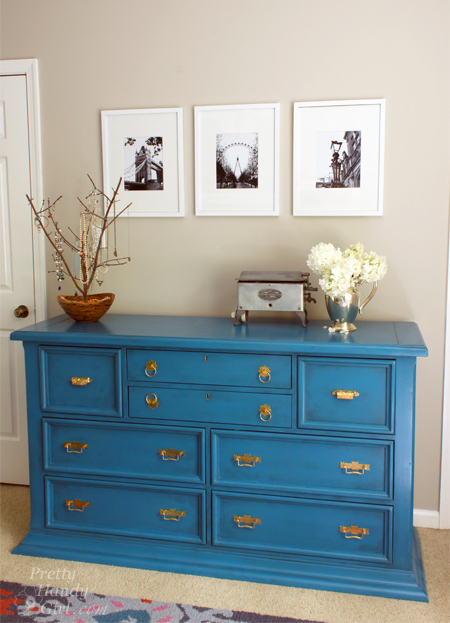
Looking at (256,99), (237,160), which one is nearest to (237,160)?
(237,160)

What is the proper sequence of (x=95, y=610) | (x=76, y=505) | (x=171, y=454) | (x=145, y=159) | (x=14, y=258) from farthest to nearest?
1. (x=14, y=258)
2. (x=145, y=159)
3. (x=76, y=505)
4. (x=171, y=454)
5. (x=95, y=610)

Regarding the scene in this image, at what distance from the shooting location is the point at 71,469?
231 cm

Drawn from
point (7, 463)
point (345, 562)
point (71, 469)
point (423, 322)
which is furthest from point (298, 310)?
point (7, 463)

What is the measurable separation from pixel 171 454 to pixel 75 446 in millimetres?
442

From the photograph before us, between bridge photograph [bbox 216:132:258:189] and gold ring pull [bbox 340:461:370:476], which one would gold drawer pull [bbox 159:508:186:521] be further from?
bridge photograph [bbox 216:132:258:189]

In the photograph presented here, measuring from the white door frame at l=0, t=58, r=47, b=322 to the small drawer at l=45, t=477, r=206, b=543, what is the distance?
3.42 feet

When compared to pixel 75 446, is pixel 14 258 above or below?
above

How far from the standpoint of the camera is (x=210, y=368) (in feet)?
6.95

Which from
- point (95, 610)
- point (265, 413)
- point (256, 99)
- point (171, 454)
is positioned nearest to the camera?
point (95, 610)

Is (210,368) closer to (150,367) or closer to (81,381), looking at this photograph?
(150,367)

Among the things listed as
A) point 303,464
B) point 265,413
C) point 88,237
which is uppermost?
point 88,237

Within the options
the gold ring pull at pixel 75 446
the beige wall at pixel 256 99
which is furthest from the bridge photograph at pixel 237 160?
the gold ring pull at pixel 75 446

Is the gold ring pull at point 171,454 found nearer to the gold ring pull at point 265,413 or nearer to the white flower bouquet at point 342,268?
the gold ring pull at point 265,413

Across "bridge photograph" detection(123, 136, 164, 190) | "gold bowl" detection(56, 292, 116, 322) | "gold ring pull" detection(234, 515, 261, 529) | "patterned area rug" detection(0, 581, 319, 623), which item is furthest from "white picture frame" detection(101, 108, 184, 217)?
"patterned area rug" detection(0, 581, 319, 623)
